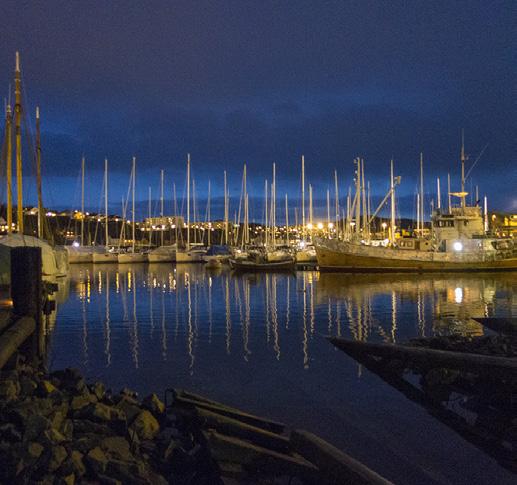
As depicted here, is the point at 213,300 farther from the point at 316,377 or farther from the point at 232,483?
the point at 232,483

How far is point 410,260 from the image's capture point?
167 feet

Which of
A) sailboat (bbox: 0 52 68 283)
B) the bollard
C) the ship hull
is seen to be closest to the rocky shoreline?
the bollard

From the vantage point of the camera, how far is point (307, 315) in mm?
22281

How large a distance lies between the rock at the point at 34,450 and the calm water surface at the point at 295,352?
3977 mm

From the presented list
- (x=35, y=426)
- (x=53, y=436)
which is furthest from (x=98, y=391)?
(x=53, y=436)

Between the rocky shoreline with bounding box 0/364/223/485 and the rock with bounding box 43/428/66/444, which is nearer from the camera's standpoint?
the rocky shoreline with bounding box 0/364/223/485

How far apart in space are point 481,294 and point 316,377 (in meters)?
21.4

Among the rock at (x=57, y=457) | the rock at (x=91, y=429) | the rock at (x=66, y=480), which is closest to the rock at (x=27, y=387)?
the rock at (x=91, y=429)

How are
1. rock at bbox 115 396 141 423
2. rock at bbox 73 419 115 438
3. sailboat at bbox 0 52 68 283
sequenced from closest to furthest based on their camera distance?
rock at bbox 73 419 115 438
rock at bbox 115 396 141 423
sailboat at bbox 0 52 68 283

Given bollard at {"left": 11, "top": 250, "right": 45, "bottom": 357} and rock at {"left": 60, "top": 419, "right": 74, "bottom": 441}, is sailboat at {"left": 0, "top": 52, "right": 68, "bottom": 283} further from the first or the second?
rock at {"left": 60, "top": 419, "right": 74, "bottom": 441}

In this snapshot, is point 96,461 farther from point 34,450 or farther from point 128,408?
point 128,408

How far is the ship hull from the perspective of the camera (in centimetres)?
5097

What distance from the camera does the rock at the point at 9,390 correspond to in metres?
8.38

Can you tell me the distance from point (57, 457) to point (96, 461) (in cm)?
40
